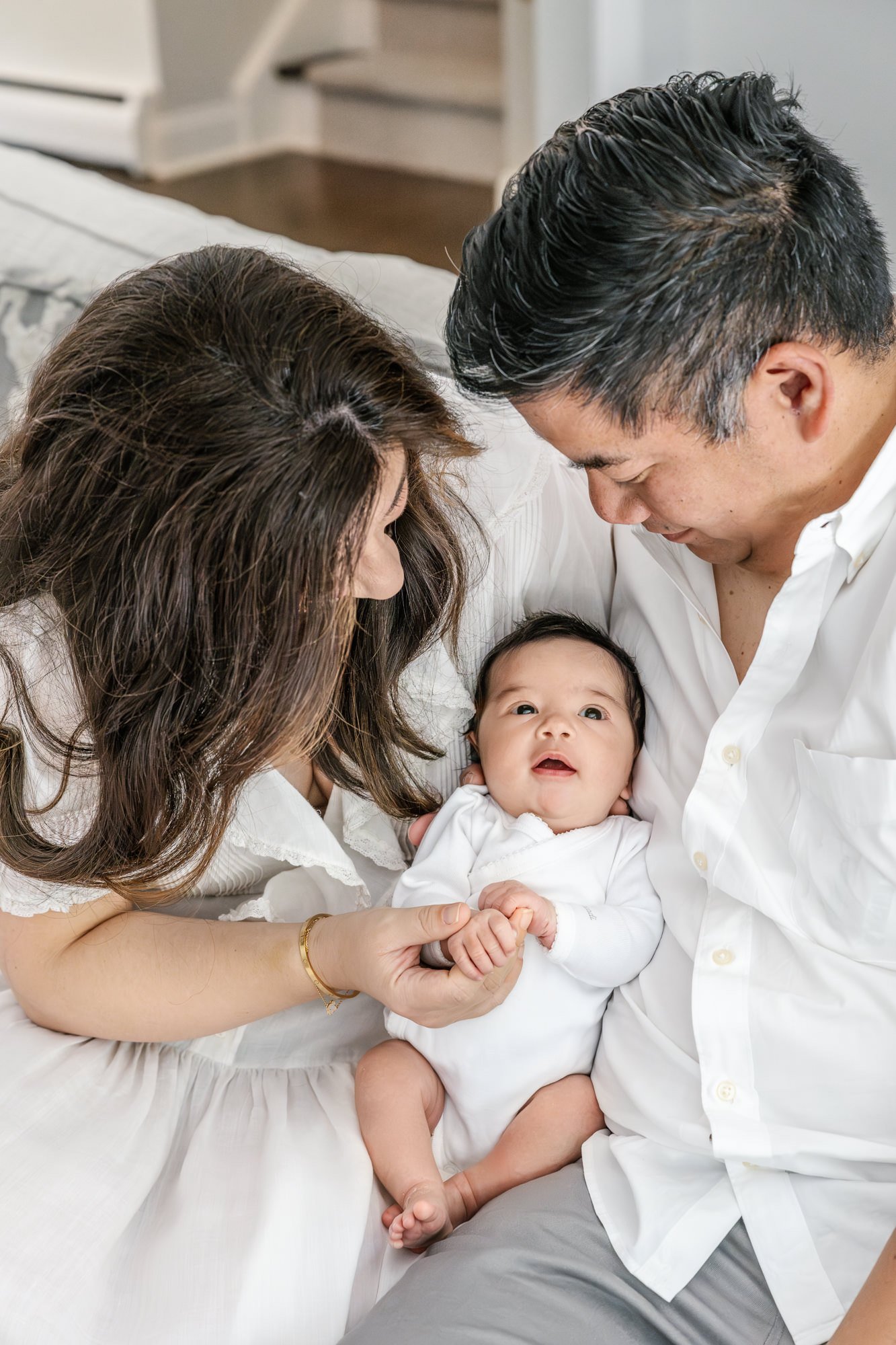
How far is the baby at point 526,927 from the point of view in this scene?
1.29 m

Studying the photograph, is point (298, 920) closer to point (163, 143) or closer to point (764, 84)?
point (764, 84)

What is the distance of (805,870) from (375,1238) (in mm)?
566

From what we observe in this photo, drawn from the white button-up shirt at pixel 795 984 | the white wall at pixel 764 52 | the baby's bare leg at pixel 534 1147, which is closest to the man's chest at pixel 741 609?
the white button-up shirt at pixel 795 984

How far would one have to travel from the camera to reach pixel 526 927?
125 cm

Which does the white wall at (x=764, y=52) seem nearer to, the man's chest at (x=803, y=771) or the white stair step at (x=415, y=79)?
the man's chest at (x=803, y=771)

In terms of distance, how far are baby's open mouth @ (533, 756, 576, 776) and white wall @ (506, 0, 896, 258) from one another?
3.14 ft

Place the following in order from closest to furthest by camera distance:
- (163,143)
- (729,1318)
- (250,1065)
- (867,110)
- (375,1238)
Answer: (729,1318), (375,1238), (250,1065), (867,110), (163,143)

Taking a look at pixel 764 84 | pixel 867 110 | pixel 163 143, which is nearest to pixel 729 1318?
pixel 764 84

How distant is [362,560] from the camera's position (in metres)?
1.14

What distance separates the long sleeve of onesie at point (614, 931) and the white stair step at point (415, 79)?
391 cm

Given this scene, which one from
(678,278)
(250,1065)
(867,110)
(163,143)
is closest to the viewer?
(678,278)

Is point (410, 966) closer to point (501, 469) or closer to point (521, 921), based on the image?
point (521, 921)

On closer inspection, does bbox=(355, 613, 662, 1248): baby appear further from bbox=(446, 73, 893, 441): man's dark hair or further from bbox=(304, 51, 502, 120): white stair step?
bbox=(304, 51, 502, 120): white stair step

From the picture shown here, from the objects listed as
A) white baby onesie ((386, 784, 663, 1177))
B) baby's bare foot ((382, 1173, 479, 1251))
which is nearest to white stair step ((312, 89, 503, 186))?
white baby onesie ((386, 784, 663, 1177))
